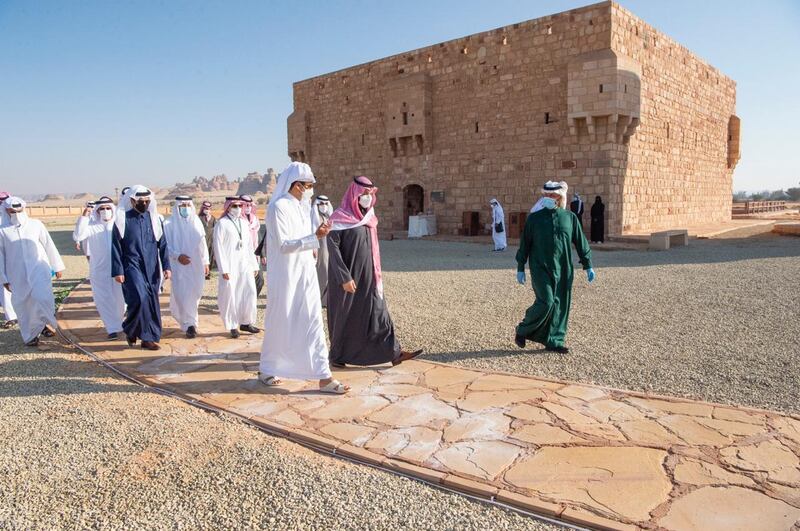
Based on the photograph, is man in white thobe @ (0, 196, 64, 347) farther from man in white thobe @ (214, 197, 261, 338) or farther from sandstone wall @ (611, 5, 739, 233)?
sandstone wall @ (611, 5, 739, 233)

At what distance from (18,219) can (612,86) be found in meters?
12.4

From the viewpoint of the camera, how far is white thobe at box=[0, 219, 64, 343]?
5.58 metres

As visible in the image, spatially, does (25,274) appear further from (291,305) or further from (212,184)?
(212,184)

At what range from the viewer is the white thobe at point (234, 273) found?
569cm

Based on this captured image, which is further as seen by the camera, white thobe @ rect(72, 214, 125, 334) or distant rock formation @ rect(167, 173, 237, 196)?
distant rock formation @ rect(167, 173, 237, 196)

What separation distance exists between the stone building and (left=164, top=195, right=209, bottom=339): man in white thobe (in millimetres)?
10735

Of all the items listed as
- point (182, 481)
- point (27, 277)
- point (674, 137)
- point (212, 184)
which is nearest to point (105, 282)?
point (27, 277)

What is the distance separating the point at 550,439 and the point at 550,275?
2114 millimetres

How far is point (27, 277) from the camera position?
222 inches

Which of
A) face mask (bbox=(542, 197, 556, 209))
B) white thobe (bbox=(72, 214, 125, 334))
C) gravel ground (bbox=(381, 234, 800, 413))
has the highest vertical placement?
face mask (bbox=(542, 197, 556, 209))

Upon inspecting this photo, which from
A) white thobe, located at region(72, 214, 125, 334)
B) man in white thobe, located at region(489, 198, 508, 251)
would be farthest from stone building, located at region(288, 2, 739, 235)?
white thobe, located at region(72, 214, 125, 334)

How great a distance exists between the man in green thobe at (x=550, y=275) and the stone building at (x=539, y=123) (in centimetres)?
976

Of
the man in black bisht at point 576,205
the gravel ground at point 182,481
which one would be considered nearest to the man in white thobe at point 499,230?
the man in black bisht at point 576,205

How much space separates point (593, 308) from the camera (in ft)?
21.9
